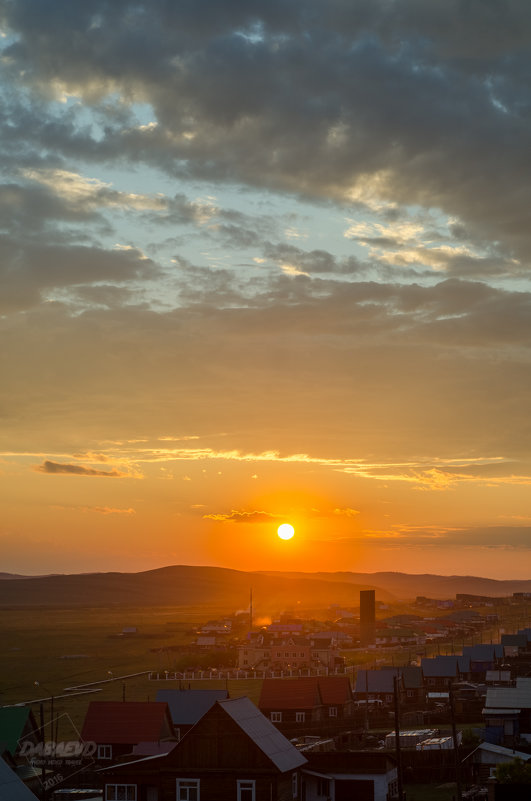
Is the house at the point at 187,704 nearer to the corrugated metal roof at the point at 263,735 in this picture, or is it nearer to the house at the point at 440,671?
the corrugated metal roof at the point at 263,735

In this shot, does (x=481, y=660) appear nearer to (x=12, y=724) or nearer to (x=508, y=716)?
(x=508, y=716)

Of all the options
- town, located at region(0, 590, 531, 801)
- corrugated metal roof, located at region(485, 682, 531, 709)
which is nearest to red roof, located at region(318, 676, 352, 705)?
town, located at region(0, 590, 531, 801)

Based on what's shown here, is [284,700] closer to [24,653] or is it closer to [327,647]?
[327,647]

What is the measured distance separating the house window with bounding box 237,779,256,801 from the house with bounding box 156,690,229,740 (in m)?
30.2

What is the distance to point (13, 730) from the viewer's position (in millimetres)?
60938

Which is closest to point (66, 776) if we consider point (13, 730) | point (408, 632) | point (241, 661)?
point (13, 730)

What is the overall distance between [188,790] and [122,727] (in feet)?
81.1

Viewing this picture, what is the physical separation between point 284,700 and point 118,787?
37.0m

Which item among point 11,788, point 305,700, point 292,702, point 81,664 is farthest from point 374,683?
point 11,788

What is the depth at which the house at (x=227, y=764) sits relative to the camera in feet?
127

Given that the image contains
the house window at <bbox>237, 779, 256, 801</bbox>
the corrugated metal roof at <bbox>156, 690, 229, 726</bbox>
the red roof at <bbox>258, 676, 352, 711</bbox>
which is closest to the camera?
the house window at <bbox>237, 779, 256, 801</bbox>

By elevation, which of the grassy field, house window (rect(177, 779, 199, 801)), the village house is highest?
house window (rect(177, 779, 199, 801))

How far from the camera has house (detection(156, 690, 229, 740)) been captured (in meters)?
68.1

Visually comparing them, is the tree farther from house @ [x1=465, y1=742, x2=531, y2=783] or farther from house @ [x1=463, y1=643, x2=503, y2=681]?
house @ [x1=463, y1=643, x2=503, y2=681]
